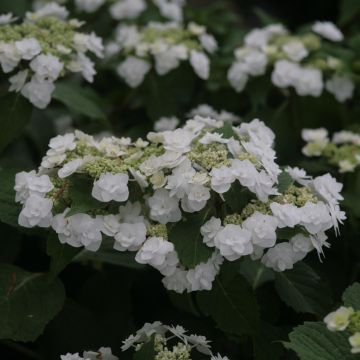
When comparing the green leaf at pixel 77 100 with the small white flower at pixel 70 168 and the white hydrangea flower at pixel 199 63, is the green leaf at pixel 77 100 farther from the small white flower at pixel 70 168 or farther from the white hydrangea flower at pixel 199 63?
the small white flower at pixel 70 168

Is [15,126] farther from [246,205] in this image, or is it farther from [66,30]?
[246,205]

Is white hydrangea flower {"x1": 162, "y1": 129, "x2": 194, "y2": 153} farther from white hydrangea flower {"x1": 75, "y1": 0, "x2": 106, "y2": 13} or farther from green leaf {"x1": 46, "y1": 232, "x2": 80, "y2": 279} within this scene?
white hydrangea flower {"x1": 75, "y1": 0, "x2": 106, "y2": 13}

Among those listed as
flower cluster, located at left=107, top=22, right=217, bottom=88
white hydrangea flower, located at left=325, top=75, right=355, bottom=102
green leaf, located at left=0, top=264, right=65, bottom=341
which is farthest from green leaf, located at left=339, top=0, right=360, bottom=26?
green leaf, located at left=0, top=264, right=65, bottom=341

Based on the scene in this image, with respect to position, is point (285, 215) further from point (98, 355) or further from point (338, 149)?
point (338, 149)

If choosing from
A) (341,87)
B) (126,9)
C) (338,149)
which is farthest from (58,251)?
(126,9)

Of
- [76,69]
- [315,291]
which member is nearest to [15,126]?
[76,69]

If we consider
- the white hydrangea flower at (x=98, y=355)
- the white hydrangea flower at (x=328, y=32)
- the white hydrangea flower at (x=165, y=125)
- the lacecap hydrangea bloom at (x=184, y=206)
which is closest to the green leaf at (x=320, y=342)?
the lacecap hydrangea bloom at (x=184, y=206)
